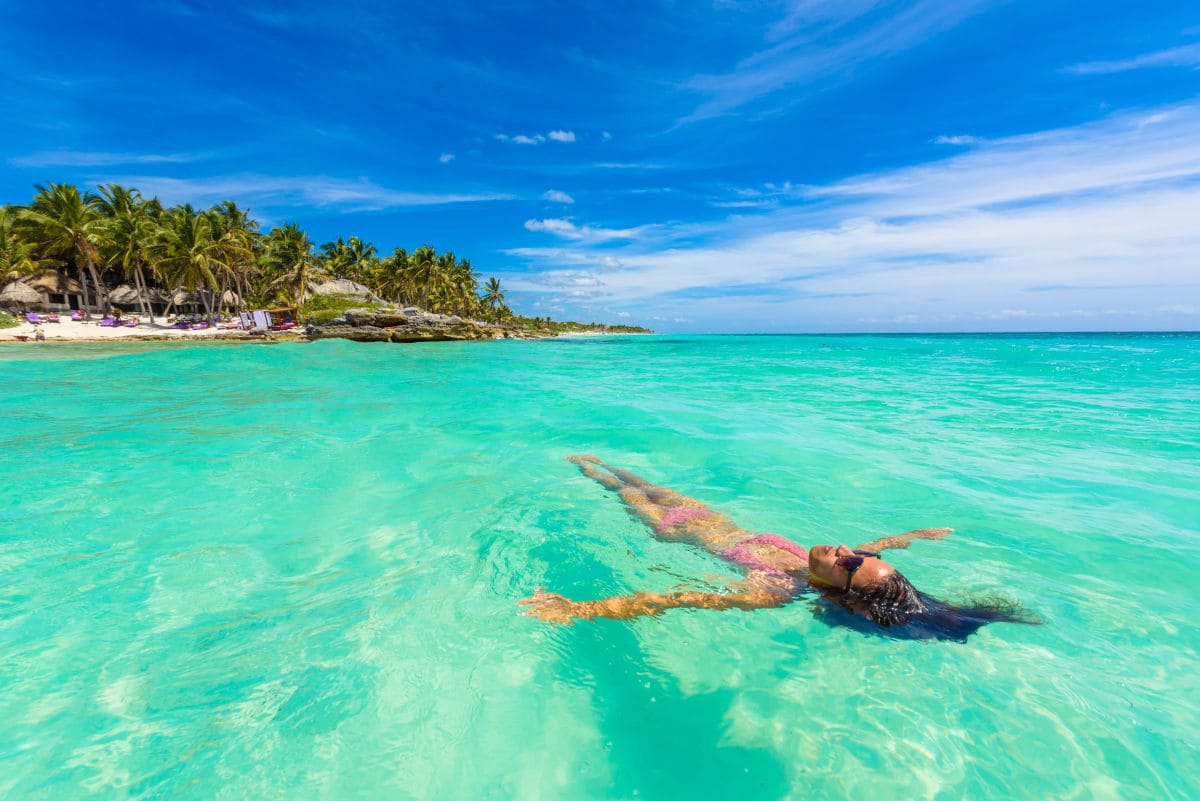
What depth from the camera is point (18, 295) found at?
46.9 m

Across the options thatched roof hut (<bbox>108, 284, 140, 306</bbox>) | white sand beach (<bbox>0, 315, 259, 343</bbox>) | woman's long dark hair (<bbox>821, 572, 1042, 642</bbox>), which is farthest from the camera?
thatched roof hut (<bbox>108, 284, 140, 306</bbox>)

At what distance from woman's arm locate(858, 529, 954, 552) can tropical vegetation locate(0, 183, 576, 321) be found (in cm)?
5789

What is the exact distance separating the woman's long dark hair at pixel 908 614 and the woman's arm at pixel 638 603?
561 millimetres

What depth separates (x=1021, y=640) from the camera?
3.57 meters

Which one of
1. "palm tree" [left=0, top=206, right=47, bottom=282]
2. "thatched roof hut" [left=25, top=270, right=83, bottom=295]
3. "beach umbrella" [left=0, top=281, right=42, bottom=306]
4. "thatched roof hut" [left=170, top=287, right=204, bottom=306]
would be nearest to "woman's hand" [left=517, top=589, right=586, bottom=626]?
"palm tree" [left=0, top=206, right=47, bottom=282]

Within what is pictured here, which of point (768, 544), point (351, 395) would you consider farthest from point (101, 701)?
point (351, 395)

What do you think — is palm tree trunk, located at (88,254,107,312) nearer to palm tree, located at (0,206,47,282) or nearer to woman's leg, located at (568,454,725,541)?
palm tree, located at (0,206,47,282)

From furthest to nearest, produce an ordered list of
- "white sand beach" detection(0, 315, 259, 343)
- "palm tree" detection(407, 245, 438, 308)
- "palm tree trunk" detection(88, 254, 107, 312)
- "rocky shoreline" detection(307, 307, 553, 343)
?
"palm tree" detection(407, 245, 438, 308) < "rocky shoreline" detection(307, 307, 553, 343) < "palm tree trunk" detection(88, 254, 107, 312) < "white sand beach" detection(0, 315, 259, 343)

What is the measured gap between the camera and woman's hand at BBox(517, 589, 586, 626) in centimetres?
375

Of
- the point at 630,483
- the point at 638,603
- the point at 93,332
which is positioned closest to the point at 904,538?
the point at 638,603

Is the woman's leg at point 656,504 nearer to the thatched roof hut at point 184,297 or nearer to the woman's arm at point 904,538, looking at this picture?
the woman's arm at point 904,538

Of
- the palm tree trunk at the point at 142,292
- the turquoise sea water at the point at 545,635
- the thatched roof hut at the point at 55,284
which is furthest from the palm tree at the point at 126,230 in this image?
the turquoise sea water at the point at 545,635

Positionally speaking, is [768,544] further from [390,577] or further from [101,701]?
[101,701]

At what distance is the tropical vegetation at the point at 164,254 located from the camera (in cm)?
4456
